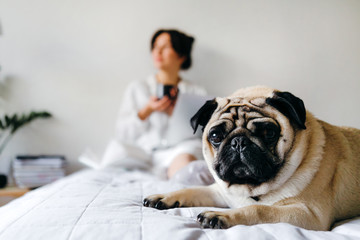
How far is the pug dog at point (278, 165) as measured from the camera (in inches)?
29.0

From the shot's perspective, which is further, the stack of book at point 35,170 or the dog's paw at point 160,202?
the stack of book at point 35,170

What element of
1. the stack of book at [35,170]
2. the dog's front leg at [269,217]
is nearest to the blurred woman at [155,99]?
the stack of book at [35,170]

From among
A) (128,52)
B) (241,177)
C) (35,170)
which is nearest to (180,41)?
(128,52)

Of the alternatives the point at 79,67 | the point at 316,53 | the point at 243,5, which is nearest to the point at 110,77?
the point at 79,67

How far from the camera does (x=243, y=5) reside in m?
2.25

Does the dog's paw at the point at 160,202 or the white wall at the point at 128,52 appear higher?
the white wall at the point at 128,52

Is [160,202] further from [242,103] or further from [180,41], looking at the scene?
[180,41]

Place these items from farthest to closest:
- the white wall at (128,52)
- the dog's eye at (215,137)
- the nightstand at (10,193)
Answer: the white wall at (128,52)
the nightstand at (10,193)
the dog's eye at (215,137)

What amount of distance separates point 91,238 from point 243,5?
2.18 m

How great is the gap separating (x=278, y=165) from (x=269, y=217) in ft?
0.50

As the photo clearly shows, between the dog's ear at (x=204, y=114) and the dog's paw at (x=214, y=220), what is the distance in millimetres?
311

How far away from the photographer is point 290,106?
752mm

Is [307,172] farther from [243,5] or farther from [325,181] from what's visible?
[243,5]

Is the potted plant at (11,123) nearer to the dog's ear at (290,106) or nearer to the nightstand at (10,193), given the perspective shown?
the nightstand at (10,193)
